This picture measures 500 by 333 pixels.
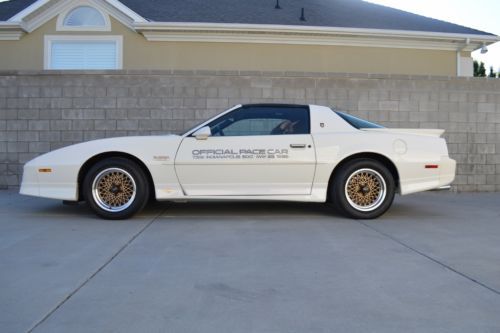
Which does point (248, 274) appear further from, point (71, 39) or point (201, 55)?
point (71, 39)

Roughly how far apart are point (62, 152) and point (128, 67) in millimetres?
7051

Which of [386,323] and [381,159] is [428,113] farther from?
[386,323]

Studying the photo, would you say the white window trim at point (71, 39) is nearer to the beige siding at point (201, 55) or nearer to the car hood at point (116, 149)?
the beige siding at point (201, 55)

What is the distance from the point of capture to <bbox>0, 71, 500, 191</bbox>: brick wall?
8867 millimetres

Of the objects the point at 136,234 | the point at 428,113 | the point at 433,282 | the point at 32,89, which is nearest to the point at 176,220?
the point at 136,234

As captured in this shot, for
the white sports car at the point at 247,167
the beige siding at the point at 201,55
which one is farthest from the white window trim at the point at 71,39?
the white sports car at the point at 247,167

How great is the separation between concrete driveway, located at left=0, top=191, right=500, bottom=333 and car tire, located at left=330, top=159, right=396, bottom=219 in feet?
0.55

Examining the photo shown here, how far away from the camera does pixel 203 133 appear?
229 inches

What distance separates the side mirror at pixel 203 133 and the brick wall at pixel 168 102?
10.3 feet

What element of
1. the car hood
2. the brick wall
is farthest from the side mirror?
Answer: the brick wall

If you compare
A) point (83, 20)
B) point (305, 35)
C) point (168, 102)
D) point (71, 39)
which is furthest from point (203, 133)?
point (83, 20)

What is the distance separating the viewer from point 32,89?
350 inches

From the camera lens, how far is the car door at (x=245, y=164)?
19.1ft

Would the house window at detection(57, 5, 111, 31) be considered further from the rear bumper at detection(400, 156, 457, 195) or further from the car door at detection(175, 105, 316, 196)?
the rear bumper at detection(400, 156, 457, 195)
